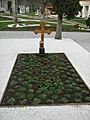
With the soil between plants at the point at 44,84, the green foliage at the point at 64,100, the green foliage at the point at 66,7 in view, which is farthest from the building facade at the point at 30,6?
the green foliage at the point at 64,100

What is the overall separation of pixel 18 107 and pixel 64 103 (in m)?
0.96

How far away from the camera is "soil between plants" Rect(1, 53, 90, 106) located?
234 inches

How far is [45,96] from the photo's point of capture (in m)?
6.11

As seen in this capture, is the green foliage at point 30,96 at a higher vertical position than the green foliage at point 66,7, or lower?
lower

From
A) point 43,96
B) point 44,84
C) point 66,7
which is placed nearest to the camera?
point 43,96

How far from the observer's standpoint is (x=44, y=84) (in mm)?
6953

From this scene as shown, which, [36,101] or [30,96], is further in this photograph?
[30,96]

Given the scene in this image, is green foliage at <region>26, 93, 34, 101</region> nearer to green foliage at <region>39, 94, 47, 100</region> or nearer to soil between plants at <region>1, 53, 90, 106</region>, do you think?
soil between plants at <region>1, 53, 90, 106</region>

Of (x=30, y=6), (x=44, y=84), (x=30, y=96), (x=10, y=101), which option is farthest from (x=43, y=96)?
(x=30, y=6)

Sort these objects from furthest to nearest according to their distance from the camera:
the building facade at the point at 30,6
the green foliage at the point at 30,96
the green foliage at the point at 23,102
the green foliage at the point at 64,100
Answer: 1. the building facade at the point at 30,6
2. the green foliage at the point at 30,96
3. the green foliage at the point at 64,100
4. the green foliage at the point at 23,102

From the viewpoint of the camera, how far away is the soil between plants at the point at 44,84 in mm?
5953

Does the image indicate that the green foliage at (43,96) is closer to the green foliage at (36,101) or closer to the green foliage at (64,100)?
the green foliage at (36,101)

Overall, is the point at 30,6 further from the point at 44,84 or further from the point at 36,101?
the point at 36,101

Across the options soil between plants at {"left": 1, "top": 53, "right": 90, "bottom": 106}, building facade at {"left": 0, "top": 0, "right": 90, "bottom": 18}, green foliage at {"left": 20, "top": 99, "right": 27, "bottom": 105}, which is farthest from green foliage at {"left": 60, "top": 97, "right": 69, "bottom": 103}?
building facade at {"left": 0, "top": 0, "right": 90, "bottom": 18}
